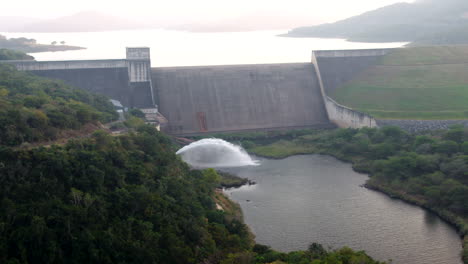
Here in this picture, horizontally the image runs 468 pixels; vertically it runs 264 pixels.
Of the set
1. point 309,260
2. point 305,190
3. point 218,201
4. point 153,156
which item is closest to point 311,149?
point 305,190

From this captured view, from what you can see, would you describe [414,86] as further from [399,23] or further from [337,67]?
[399,23]

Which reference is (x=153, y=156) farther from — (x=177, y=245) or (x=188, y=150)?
(x=188, y=150)

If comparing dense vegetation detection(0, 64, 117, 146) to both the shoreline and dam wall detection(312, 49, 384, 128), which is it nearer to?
the shoreline

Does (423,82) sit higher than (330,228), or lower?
higher

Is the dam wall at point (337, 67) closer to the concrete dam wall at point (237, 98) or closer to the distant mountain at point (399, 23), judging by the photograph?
the concrete dam wall at point (237, 98)

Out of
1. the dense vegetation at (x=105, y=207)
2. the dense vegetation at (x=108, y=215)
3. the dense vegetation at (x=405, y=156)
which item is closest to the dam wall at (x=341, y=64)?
the dense vegetation at (x=405, y=156)

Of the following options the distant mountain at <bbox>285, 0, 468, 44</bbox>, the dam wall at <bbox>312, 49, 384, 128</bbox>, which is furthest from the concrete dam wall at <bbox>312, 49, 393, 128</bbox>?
the distant mountain at <bbox>285, 0, 468, 44</bbox>
